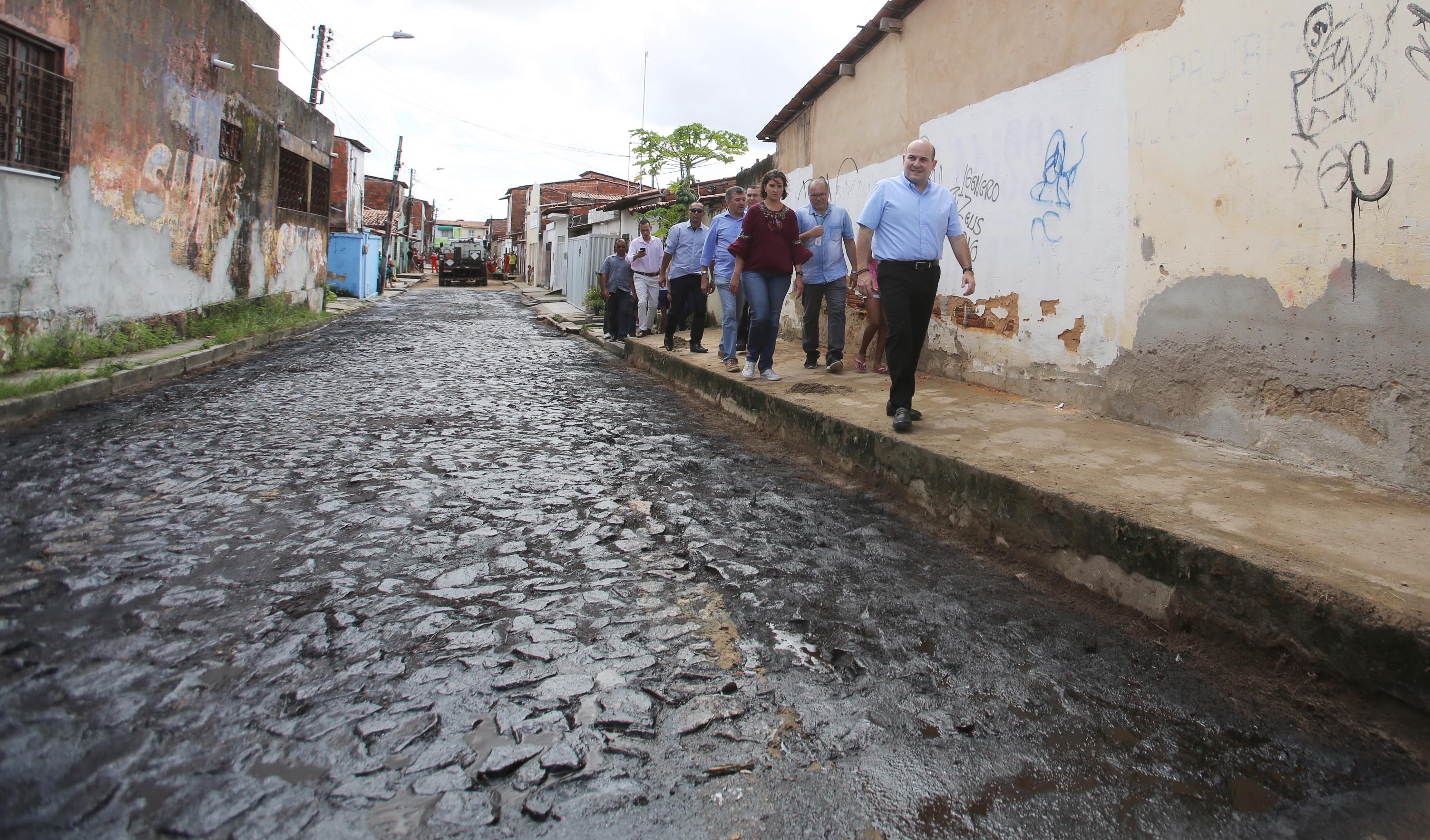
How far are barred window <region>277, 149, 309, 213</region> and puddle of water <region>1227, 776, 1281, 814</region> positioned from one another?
17.0 meters

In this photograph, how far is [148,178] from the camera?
10.1 m

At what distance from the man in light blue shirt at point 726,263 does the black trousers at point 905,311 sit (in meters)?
3.08

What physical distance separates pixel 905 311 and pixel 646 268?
7.18m

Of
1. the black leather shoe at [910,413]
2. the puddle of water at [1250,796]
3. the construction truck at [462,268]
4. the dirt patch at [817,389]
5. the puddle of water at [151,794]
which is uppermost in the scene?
the construction truck at [462,268]

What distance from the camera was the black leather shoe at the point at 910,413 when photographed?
16.4ft

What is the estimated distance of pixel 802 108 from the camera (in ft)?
35.2

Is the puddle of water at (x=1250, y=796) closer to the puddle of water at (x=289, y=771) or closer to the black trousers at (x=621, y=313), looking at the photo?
the puddle of water at (x=289, y=771)

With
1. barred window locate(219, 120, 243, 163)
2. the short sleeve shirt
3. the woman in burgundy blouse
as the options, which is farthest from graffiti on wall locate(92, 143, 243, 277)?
the short sleeve shirt

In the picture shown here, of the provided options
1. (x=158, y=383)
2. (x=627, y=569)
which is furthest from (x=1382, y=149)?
(x=158, y=383)

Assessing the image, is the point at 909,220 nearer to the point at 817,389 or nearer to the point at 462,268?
the point at 817,389

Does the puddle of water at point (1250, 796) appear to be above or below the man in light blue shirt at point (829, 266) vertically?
below

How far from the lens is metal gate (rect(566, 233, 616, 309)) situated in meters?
20.8

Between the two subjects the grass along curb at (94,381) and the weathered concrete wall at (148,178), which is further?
the weathered concrete wall at (148,178)

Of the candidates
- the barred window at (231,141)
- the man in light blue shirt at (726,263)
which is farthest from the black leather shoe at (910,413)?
the barred window at (231,141)
